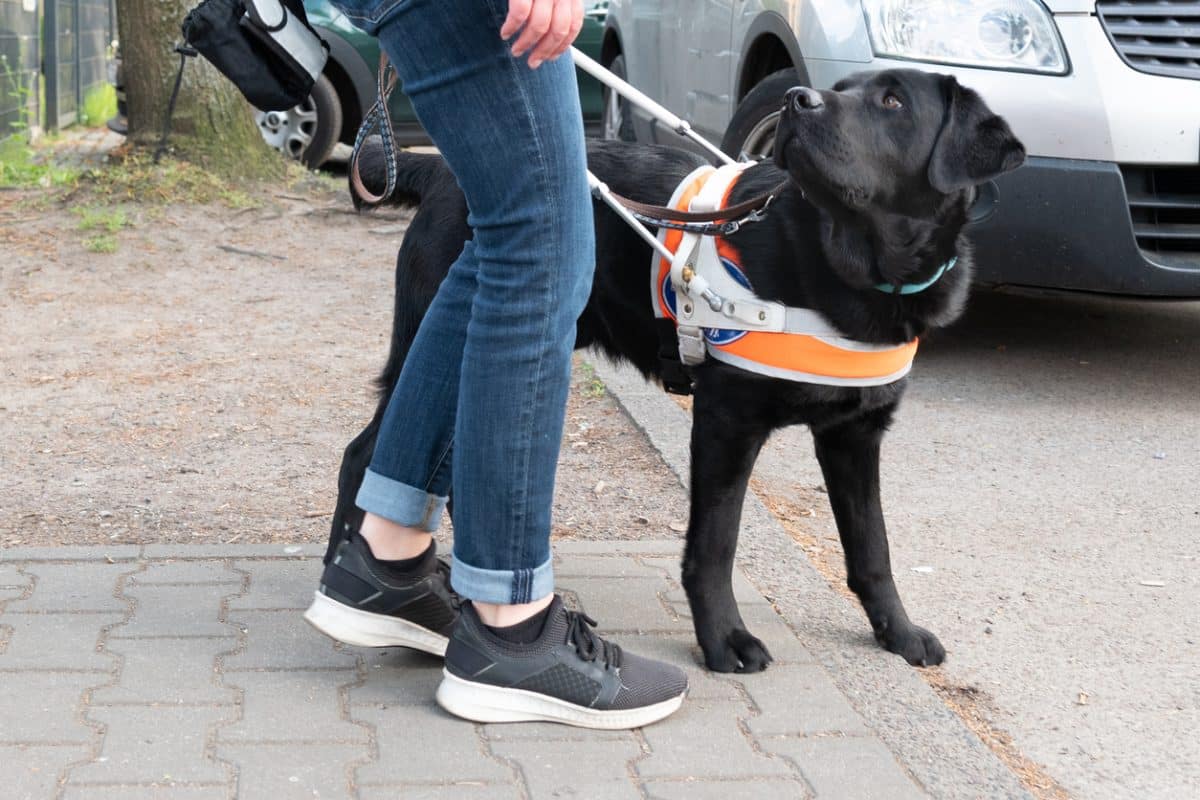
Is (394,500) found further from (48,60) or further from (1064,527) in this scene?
(48,60)

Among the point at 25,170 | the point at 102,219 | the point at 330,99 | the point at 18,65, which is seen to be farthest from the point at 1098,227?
the point at 18,65

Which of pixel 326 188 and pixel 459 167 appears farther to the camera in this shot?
pixel 326 188

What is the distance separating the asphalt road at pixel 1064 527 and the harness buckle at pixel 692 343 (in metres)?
0.89

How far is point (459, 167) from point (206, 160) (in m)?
5.66

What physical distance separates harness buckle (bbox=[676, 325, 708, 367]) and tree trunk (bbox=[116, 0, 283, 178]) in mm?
5137

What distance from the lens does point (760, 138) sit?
18.6 ft

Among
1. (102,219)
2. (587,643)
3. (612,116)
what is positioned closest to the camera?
(587,643)

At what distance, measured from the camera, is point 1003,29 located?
4.95 meters

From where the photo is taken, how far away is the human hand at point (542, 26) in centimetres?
220

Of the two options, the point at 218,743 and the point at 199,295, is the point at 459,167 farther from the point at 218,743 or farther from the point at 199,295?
the point at 199,295

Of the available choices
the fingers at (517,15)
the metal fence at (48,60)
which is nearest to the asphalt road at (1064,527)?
the fingers at (517,15)

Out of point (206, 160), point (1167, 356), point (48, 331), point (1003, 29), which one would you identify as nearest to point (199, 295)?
point (48, 331)

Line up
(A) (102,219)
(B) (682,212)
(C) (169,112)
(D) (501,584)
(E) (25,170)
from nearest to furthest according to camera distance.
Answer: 1. (D) (501,584)
2. (B) (682,212)
3. (A) (102,219)
4. (C) (169,112)
5. (E) (25,170)

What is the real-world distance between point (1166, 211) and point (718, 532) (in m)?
2.73
